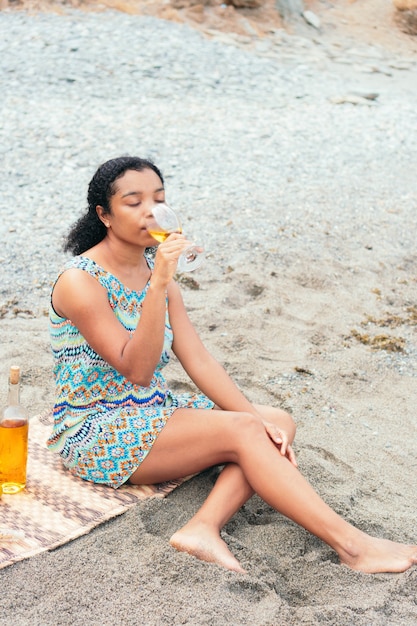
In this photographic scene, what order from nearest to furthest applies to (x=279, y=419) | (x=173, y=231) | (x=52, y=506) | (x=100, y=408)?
(x=173, y=231), (x=52, y=506), (x=100, y=408), (x=279, y=419)

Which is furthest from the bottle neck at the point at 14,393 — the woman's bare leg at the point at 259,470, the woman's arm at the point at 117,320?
the woman's bare leg at the point at 259,470

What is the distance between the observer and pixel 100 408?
3627 mm

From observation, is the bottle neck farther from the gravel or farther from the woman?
the gravel

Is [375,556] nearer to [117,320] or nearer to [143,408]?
[143,408]

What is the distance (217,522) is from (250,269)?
11.3 ft

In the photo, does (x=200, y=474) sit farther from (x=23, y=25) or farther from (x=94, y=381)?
(x=23, y=25)

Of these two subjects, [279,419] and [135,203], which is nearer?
[135,203]

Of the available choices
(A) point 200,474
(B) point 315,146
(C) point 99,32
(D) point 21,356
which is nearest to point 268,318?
(D) point 21,356

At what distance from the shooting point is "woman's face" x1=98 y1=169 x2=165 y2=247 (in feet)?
11.6

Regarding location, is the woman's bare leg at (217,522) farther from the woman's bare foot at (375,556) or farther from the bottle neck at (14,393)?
the bottle neck at (14,393)

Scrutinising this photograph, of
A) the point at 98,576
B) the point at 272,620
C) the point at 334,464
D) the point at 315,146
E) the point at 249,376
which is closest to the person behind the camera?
the point at 272,620

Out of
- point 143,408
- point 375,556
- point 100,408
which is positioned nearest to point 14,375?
point 100,408

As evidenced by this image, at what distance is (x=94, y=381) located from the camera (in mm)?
3631

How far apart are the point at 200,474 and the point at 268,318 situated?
213cm
